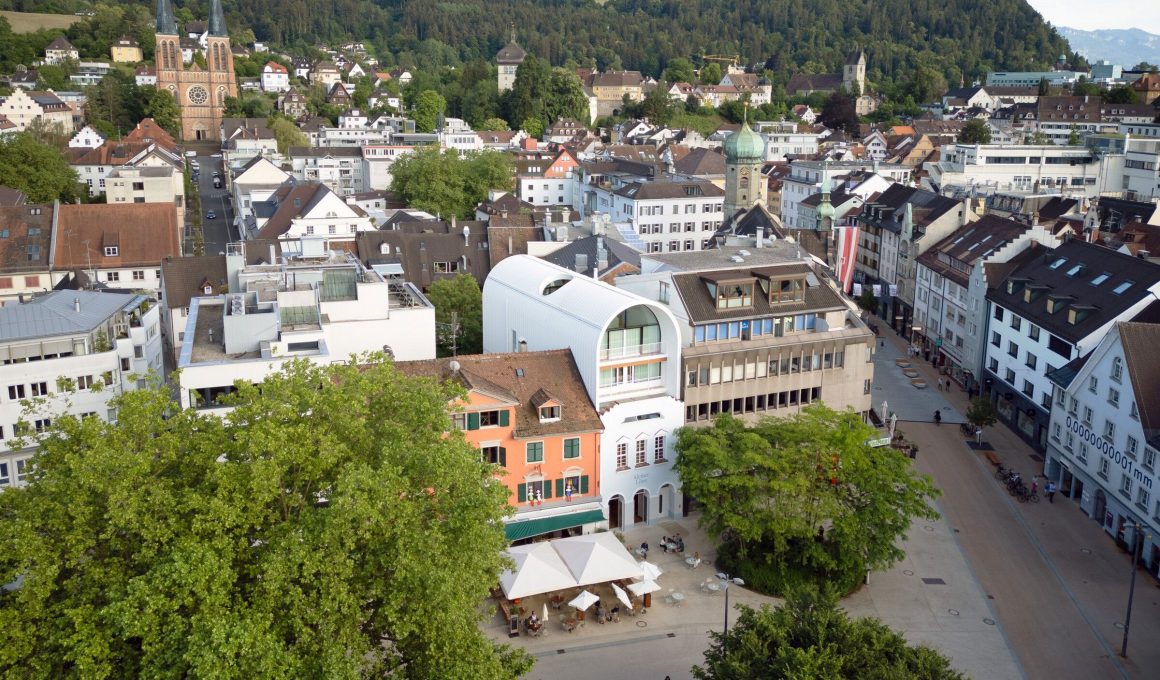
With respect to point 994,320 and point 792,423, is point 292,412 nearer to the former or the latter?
point 792,423

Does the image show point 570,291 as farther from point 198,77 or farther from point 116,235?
point 198,77

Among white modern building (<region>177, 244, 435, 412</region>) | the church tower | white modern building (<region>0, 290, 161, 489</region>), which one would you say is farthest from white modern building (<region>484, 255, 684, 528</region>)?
the church tower

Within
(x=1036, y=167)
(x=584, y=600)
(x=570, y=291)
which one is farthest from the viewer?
(x=1036, y=167)

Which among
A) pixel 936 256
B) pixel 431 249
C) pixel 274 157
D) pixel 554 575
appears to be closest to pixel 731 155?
pixel 936 256

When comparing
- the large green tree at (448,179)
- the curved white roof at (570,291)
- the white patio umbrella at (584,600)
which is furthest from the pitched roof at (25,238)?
→ the white patio umbrella at (584,600)

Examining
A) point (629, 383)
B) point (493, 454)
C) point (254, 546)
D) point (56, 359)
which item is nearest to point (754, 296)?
point (629, 383)

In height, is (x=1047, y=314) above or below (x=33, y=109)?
below

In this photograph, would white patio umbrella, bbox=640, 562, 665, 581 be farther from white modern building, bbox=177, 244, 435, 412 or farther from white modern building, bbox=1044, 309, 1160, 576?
white modern building, bbox=1044, 309, 1160, 576
